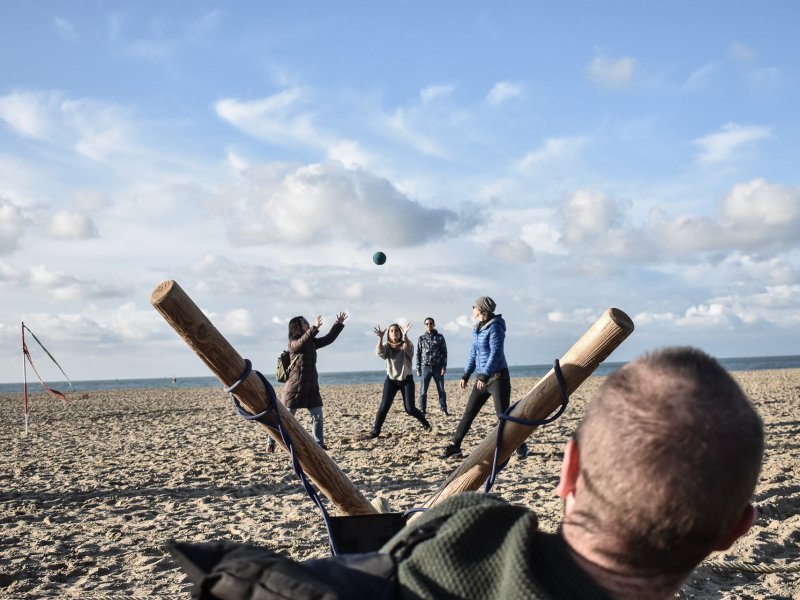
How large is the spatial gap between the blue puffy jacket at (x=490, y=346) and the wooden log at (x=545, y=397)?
5169mm

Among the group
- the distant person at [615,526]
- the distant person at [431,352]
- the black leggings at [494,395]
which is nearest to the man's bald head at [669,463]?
the distant person at [615,526]

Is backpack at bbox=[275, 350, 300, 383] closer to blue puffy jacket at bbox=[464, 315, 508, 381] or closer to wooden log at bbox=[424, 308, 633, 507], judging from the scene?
blue puffy jacket at bbox=[464, 315, 508, 381]

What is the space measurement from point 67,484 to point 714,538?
849cm

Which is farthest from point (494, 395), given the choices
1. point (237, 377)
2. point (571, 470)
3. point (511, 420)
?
point (571, 470)

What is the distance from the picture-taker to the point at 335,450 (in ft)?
32.3

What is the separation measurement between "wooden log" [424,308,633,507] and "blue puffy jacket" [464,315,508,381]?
17.0ft

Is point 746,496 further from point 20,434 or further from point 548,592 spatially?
point 20,434

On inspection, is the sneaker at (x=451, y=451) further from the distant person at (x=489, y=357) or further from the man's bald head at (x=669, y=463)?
the man's bald head at (x=669, y=463)

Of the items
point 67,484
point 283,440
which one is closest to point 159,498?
point 67,484

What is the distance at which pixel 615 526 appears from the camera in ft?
3.43

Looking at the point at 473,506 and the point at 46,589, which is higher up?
the point at 473,506

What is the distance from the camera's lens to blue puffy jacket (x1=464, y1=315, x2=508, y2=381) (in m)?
7.83

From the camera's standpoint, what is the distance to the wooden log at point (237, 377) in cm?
217

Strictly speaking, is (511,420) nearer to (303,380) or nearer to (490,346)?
(490,346)
